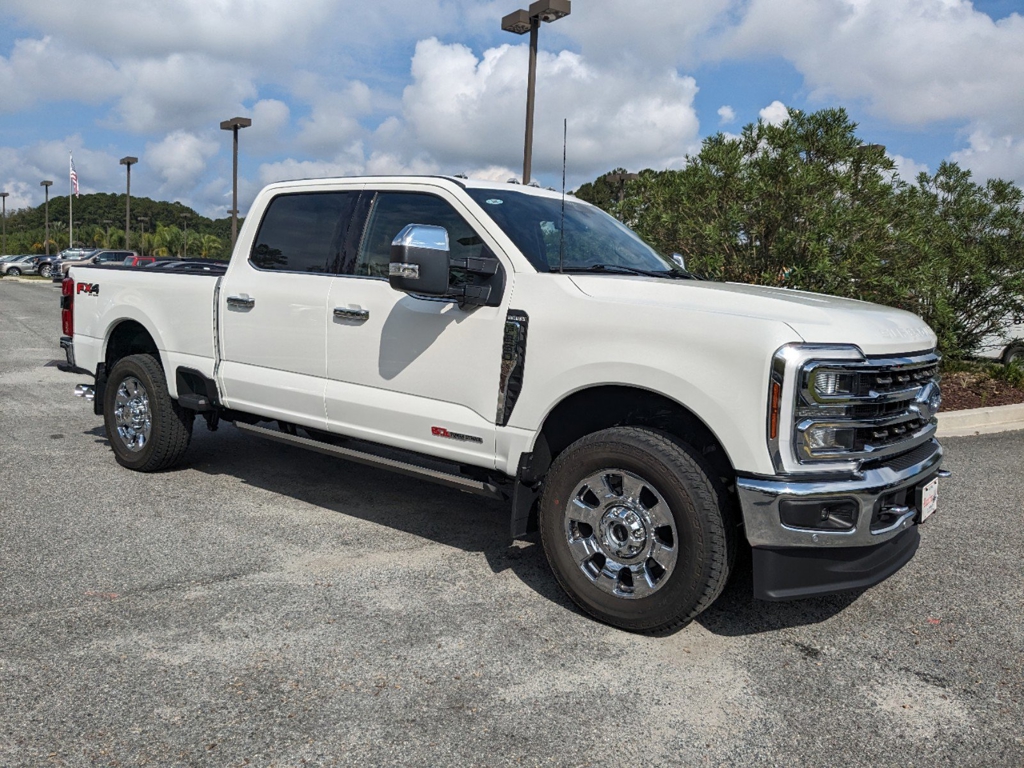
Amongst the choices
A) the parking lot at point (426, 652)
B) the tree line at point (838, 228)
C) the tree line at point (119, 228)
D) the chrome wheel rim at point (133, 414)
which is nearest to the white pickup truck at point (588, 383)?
the parking lot at point (426, 652)

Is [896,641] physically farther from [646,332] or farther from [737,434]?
[646,332]

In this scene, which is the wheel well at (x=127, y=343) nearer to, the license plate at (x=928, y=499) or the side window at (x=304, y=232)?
the side window at (x=304, y=232)

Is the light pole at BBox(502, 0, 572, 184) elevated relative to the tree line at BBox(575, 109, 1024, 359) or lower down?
elevated

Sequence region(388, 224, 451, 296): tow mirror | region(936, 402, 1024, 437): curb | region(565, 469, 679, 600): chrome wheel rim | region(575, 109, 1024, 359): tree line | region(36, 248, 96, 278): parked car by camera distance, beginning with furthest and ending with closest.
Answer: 1. region(36, 248, 96, 278): parked car
2. region(575, 109, 1024, 359): tree line
3. region(936, 402, 1024, 437): curb
4. region(388, 224, 451, 296): tow mirror
5. region(565, 469, 679, 600): chrome wheel rim

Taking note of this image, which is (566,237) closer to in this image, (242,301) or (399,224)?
(399,224)

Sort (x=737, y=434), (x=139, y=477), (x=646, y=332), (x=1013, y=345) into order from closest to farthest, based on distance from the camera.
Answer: (x=737, y=434), (x=646, y=332), (x=139, y=477), (x=1013, y=345)

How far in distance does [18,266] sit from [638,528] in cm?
6655

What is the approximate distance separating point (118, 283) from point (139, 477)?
142 centimetres

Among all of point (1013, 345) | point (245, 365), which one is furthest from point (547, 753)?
point (1013, 345)

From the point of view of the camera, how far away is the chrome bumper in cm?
327

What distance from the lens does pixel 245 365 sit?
527 cm

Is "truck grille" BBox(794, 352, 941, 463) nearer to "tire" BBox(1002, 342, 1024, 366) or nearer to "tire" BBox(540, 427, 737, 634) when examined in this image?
"tire" BBox(540, 427, 737, 634)

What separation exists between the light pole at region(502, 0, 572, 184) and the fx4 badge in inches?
389

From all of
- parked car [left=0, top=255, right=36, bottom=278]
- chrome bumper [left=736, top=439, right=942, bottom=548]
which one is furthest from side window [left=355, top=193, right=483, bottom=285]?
parked car [left=0, top=255, right=36, bottom=278]
